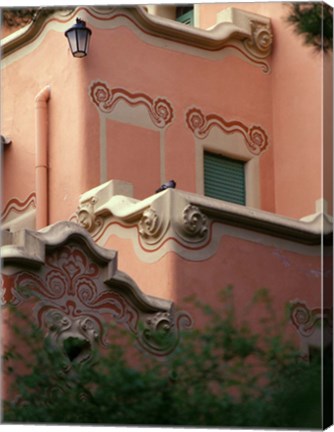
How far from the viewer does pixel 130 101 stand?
15.8 meters

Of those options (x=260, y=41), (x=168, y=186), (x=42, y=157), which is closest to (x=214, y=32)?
(x=260, y=41)

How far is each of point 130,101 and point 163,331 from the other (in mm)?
1942

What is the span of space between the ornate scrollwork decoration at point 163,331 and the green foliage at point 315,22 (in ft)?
6.31

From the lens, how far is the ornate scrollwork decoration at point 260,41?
53.0ft

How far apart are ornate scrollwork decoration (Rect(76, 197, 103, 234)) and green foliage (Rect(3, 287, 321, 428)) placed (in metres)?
1.04

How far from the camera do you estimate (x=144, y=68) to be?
15969 mm

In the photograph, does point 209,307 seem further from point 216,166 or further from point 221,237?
point 216,166

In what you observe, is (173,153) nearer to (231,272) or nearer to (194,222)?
(194,222)

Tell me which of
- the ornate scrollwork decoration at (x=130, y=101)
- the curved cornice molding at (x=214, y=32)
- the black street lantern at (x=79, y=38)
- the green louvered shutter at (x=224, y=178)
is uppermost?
the curved cornice molding at (x=214, y=32)

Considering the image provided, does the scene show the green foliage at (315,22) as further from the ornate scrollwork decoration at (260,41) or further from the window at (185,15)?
the window at (185,15)

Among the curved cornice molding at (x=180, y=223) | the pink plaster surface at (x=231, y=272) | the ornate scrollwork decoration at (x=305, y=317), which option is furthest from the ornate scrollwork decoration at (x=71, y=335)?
the ornate scrollwork decoration at (x=305, y=317)

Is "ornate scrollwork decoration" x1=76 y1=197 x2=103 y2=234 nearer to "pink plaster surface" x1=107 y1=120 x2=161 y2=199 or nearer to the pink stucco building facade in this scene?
the pink stucco building facade

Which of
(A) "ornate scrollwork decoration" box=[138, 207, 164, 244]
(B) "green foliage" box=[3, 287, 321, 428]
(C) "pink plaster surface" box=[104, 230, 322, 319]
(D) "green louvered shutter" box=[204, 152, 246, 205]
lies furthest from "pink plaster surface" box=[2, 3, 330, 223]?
(B) "green foliage" box=[3, 287, 321, 428]

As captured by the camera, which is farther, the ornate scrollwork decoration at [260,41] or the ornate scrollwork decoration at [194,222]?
the ornate scrollwork decoration at [260,41]
